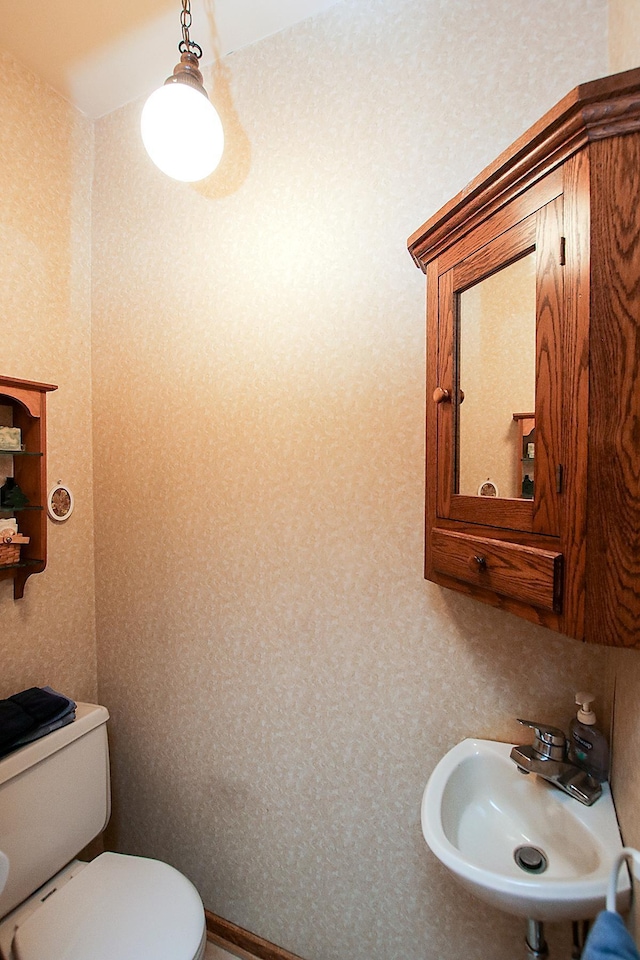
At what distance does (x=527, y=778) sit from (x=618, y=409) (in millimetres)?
873

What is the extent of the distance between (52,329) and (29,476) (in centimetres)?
53

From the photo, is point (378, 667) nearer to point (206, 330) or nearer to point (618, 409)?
point (618, 409)

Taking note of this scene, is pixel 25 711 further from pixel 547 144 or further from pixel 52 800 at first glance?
pixel 547 144

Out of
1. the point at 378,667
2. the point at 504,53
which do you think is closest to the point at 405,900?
the point at 378,667

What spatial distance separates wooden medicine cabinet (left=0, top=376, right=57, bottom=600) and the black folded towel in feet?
1.02

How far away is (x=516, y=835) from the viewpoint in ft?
3.36

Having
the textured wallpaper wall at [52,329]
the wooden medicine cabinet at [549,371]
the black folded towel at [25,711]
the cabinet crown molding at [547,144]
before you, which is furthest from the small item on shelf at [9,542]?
the cabinet crown molding at [547,144]

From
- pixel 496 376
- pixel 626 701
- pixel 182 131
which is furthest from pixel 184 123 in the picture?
pixel 626 701

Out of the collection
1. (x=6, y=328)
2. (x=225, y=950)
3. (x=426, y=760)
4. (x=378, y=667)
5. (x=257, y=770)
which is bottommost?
(x=225, y=950)

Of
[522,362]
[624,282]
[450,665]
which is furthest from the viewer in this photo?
[450,665]

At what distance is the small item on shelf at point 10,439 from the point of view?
1363 millimetres

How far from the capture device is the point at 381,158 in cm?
123

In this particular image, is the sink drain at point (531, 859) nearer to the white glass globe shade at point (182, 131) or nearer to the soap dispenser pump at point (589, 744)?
the soap dispenser pump at point (589, 744)

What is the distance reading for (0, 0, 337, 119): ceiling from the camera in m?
1.29
